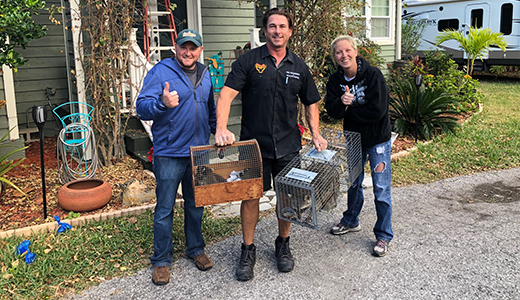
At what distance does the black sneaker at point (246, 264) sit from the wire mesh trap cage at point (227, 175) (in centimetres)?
50

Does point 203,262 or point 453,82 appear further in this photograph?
point 453,82

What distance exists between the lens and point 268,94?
3.19 meters

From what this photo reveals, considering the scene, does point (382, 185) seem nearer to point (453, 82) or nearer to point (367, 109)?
point (367, 109)

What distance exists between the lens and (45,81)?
25.3 feet

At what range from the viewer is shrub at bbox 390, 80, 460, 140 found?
300 inches

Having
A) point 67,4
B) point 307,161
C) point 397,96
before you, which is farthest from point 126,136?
point 397,96

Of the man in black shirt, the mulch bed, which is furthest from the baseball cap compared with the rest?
the mulch bed

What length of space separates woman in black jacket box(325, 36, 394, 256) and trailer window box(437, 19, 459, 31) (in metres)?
14.3

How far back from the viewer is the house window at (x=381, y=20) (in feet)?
39.7

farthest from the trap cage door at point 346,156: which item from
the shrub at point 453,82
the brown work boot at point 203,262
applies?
the shrub at point 453,82

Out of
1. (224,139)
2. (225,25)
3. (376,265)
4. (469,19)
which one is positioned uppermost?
(469,19)

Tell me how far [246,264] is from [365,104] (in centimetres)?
158

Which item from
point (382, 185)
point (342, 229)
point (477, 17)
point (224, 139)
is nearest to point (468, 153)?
point (342, 229)

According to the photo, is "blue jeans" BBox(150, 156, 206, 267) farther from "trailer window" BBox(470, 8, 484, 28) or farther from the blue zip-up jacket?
"trailer window" BBox(470, 8, 484, 28)
